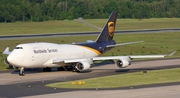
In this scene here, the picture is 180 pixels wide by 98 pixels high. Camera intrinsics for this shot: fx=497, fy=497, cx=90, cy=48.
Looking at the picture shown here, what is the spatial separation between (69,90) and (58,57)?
15848 millimetres

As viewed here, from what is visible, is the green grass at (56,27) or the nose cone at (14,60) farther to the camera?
the green grass at (56,27)

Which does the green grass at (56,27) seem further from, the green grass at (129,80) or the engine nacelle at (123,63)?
the green grass at (129,80)

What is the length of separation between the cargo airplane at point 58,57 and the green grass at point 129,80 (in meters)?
3.49

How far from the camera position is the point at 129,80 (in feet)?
172

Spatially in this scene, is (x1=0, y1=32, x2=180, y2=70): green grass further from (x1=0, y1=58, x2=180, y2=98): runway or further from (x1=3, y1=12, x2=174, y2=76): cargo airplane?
(x1=0, y1=58, x2=180, y2=98): runway

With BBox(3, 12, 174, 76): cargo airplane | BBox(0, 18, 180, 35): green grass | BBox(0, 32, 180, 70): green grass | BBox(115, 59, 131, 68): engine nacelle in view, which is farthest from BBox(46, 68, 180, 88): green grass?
BBox(0, 18, 180, 35): green grass

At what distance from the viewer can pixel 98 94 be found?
43.1 metres

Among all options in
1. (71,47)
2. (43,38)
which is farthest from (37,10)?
(71,47)

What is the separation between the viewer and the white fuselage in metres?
57.3

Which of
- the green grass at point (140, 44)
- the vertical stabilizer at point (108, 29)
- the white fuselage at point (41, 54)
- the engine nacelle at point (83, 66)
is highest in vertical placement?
the vertical stabilizer at point (108, 29)

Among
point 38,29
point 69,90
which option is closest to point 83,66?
point 69,90

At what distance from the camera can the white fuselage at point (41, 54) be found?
188 feet

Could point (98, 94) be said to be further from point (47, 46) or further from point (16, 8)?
point (16, 8)

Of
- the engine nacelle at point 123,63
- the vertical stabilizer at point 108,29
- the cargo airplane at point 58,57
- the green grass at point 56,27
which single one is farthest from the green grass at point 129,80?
the green grass at point 56,27
